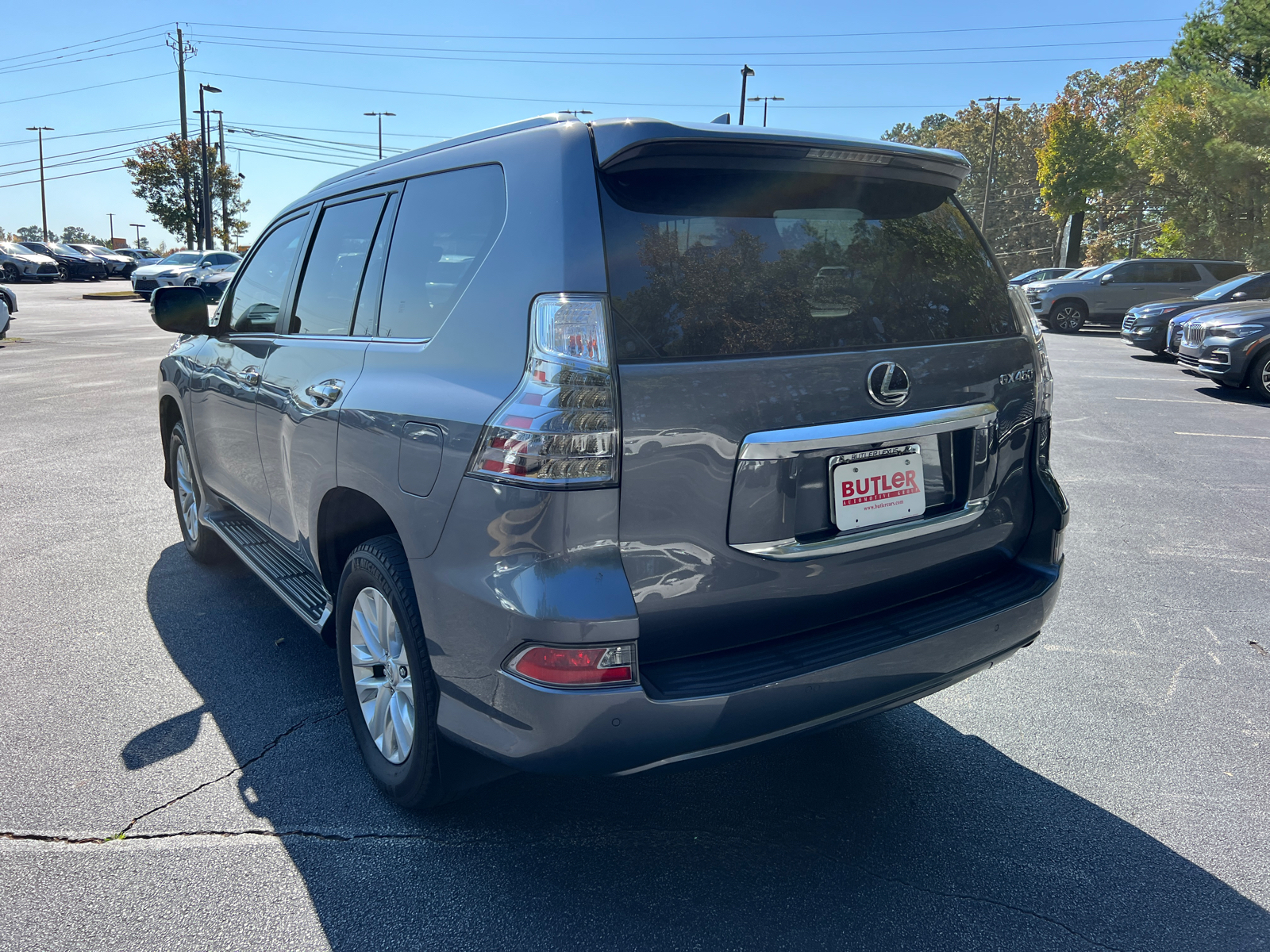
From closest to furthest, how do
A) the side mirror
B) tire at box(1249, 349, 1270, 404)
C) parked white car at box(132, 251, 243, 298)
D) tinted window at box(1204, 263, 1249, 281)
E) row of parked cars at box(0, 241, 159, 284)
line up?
the side mirror
tire at box(1249, 349, 1270, 404)
tinted window at box(1204, 263, 1249, 281)
parked white car at box(132, 251, 243, 298)
row of parked cars at box(0, 241, 159, 284)

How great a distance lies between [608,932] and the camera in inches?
88.4

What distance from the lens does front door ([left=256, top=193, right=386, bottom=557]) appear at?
113 inches

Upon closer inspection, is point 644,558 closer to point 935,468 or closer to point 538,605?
point 538,605

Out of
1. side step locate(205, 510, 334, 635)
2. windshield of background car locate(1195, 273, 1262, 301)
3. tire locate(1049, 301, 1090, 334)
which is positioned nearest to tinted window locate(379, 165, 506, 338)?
side step locate(205, 510, 334, 635)

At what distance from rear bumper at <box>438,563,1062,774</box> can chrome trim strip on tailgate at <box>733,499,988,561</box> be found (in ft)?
0.91

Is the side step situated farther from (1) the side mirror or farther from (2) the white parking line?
(2) the white parking line

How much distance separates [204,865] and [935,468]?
228 centimetres

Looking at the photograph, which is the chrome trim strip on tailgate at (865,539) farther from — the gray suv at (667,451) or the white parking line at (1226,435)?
the white parking line at (1226,435)

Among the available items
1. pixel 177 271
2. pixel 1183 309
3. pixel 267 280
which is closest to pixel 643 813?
pixel 267 280

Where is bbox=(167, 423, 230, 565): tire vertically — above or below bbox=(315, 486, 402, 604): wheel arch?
below

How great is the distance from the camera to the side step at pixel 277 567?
10.5ft

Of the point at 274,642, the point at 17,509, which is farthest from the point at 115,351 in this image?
the point at 274,642

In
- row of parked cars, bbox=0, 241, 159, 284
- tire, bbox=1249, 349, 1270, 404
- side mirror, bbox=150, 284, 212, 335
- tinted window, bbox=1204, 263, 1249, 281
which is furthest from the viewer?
row of parked cars, bbox=0, 241, 159, 284

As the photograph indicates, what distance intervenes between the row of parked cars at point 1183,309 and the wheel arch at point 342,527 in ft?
9.87
